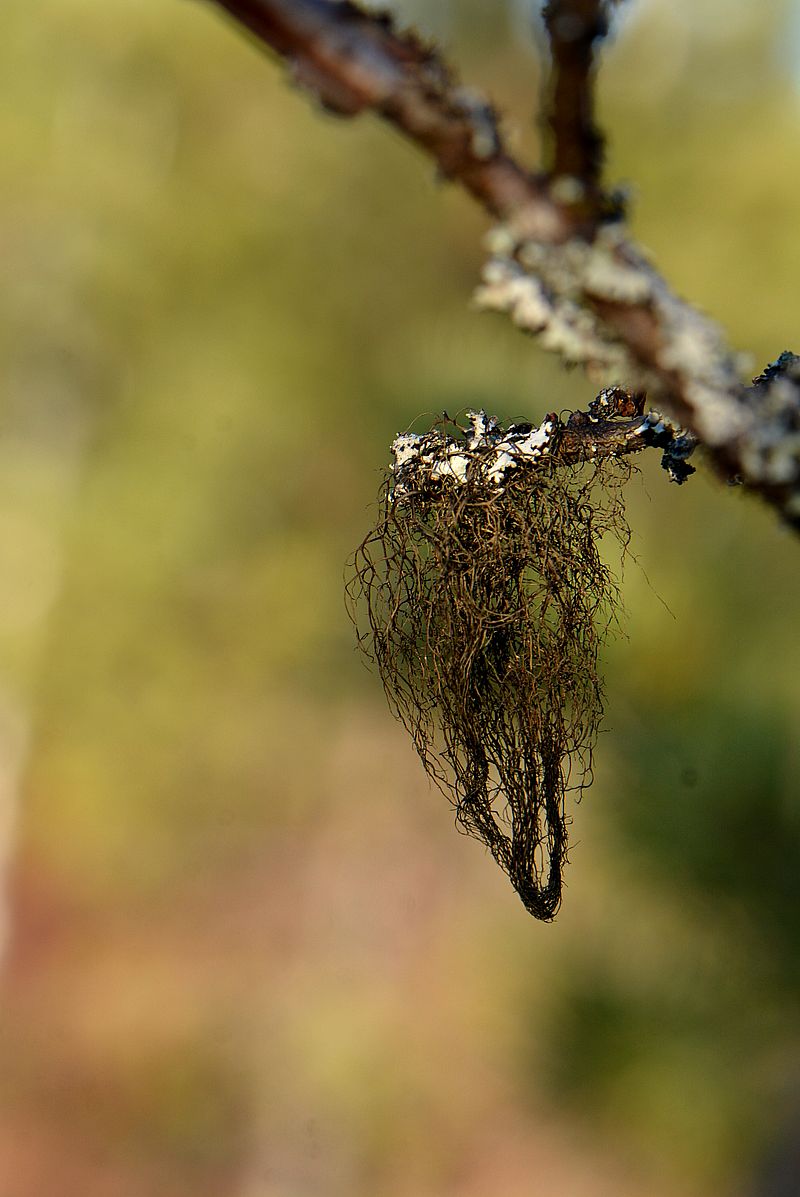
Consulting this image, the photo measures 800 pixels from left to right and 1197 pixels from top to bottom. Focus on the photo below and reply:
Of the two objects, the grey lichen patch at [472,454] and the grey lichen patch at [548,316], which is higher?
the grey lichen patch at [472,454]

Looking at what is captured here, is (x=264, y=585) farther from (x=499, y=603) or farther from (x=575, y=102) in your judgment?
(x=575, y=102)

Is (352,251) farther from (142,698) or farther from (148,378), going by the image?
(142,698)

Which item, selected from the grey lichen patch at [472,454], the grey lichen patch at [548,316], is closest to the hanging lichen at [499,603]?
the grey lichen patch at [472,454]

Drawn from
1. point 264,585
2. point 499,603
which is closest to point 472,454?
point 499,603

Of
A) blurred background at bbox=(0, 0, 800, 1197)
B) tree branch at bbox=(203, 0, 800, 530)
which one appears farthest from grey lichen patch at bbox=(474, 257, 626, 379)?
blurred background at bbox=(0, 0, 800, 1197)

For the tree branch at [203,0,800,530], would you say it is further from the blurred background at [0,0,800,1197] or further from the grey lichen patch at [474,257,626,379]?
the blurred background at [0,0,800,1197]

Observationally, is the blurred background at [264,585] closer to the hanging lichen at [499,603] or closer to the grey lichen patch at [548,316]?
the hanging lichen at [499,603]

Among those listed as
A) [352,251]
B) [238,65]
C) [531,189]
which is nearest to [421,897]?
[352,251]
